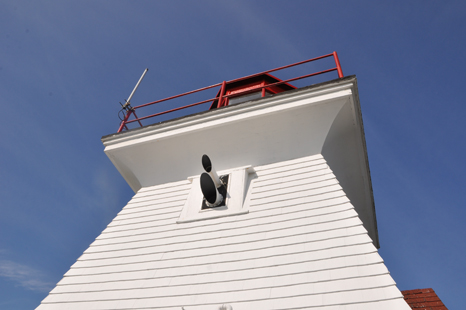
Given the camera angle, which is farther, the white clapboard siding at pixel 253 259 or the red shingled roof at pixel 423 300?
the red shingled roof at pixel 423 300

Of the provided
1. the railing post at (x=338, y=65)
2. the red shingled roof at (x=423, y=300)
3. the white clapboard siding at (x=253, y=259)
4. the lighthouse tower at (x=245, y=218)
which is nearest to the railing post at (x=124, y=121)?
the lighthouse tower at (x=245, y=218)

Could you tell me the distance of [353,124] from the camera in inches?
195

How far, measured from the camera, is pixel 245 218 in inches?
161

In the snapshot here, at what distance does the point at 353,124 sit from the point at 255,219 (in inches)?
90.8

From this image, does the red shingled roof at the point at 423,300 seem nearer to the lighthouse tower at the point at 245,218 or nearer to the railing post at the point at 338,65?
the lighthouse tower at the point at 245,218

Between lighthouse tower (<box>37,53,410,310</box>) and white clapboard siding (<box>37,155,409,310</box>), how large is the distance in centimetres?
1

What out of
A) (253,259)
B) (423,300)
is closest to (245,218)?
(253,259)

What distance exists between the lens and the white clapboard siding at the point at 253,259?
295 centimetres

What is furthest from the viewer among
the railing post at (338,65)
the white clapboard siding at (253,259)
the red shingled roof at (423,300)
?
the railing post at (338,65)

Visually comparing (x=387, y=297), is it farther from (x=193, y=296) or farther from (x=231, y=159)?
(x=231, y=159)

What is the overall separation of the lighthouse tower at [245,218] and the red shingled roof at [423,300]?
1.58m

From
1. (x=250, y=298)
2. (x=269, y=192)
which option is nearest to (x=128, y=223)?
(x=269, y=192)

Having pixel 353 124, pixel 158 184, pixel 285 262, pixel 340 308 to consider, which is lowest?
pixel 340 308

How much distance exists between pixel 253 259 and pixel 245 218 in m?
0.70
